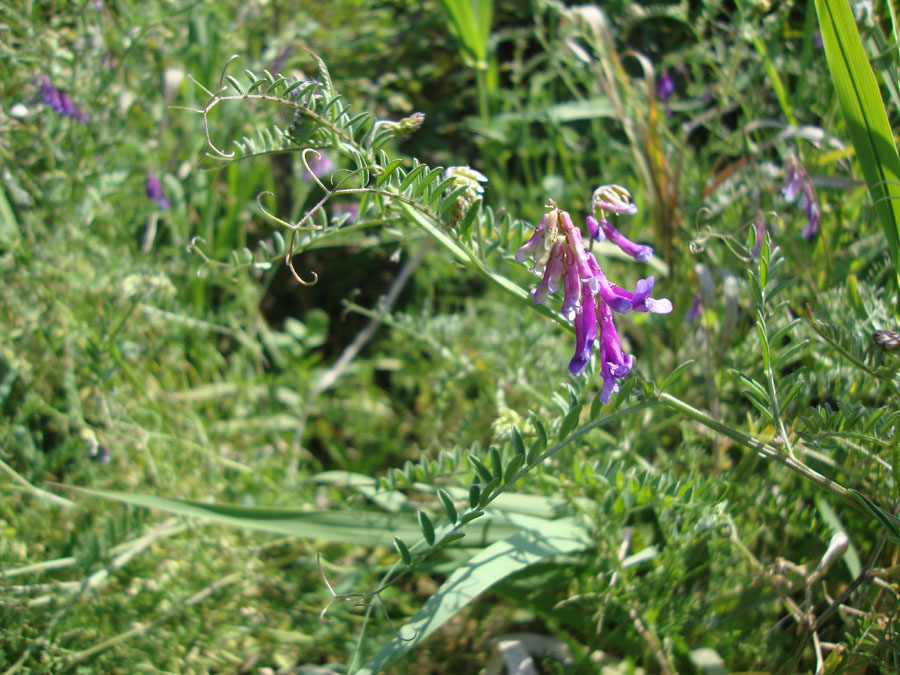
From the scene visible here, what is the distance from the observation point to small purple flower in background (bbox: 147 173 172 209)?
1.87 m

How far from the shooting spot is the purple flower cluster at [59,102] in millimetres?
1534

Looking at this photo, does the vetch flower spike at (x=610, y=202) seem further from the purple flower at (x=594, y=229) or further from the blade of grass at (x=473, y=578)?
the blade of grass at (x=473, y=578)

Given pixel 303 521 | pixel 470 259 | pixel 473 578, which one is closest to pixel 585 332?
pixel 470 259

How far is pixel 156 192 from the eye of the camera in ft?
6.16

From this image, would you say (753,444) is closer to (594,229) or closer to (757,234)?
(594,229)

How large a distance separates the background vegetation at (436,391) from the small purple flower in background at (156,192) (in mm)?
13

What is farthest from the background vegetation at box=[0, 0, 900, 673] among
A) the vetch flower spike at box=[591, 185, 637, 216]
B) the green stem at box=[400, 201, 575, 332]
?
the vetch flower spike at box=[591, 185, 637, 216]

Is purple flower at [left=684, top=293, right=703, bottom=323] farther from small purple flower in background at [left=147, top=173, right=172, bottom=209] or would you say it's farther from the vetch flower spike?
small purple flower in background at [left=147, top=173, right=172, bottom=209]

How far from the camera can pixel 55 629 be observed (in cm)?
121

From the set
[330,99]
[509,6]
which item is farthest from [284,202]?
[330,99]

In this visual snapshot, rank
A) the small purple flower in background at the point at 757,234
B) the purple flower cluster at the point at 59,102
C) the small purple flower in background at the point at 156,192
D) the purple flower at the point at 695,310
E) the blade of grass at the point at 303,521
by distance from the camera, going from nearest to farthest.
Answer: the small purple flower in background at the point at 757,234 < the blade of grass at the point at 303,521 < the purple flower at the point at 695,310 < the purple flower cluster at the point at 59,102 < the small purple flower in background at the point at 156,192

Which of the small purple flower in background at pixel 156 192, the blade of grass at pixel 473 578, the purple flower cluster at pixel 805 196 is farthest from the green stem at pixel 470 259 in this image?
the small purple flower in background at pixel 156 192

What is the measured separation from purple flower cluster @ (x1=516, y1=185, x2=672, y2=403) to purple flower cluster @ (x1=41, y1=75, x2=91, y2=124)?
51.7 inches

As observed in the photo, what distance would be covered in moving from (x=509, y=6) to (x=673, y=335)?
171 cm
